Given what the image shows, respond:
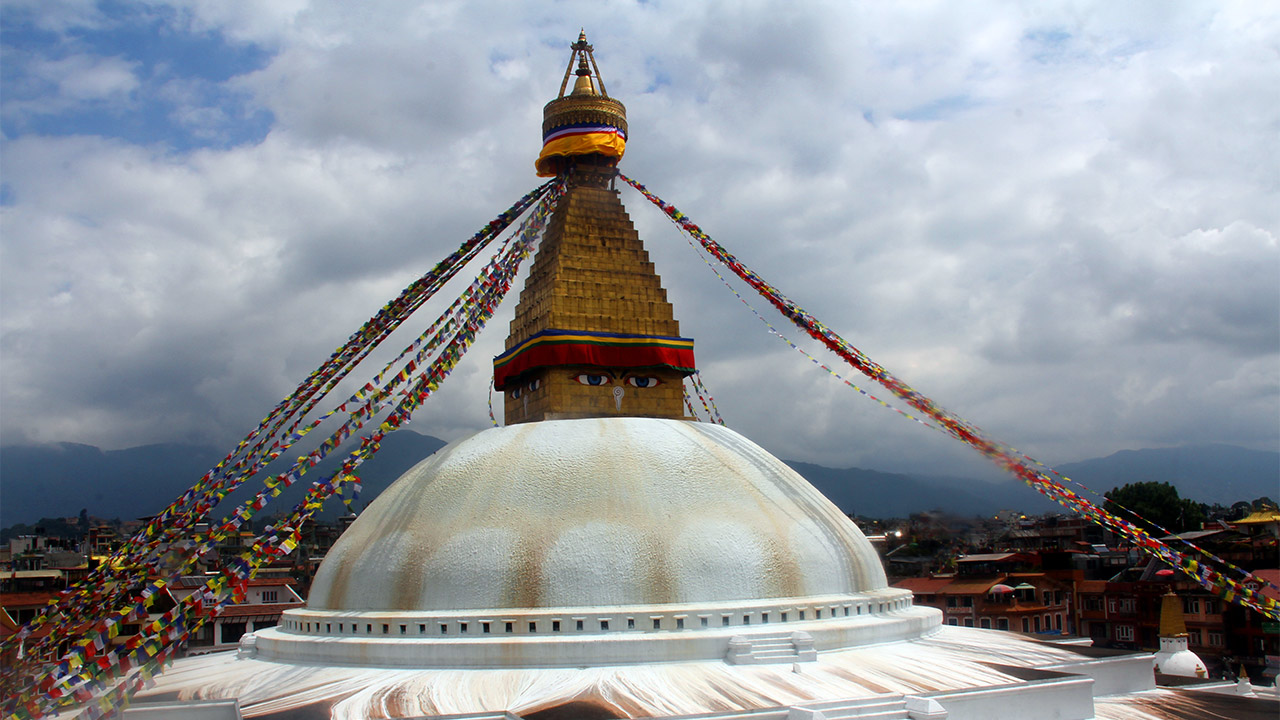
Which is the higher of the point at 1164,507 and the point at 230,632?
the point at 1164,507

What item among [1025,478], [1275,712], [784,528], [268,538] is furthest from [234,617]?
[1275,712]

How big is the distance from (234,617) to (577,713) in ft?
70.8

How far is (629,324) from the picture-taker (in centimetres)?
1480

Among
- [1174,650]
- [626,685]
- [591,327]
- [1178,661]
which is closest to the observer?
[626,685]

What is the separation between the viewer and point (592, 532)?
1121 centimetres

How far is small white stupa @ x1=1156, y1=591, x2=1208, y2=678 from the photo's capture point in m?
14.9

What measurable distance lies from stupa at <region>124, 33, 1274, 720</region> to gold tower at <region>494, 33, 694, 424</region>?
78 mm

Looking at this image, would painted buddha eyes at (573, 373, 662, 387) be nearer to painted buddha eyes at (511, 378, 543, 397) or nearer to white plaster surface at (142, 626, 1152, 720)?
painted buddha eyes at (511, 378, 543, 397)

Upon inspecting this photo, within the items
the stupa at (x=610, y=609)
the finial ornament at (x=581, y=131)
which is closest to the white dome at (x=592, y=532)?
the stupa at (x=610, y=609)

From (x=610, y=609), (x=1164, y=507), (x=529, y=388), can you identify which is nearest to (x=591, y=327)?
(x=529, y=388)

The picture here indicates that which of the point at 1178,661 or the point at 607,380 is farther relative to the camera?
the point at 1178,661

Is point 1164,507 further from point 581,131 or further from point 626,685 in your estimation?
point 626,685

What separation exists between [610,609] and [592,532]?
98 centimetres

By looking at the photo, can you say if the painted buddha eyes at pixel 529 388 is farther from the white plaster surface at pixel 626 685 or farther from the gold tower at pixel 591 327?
the white plaster surface at pixel 626 685
